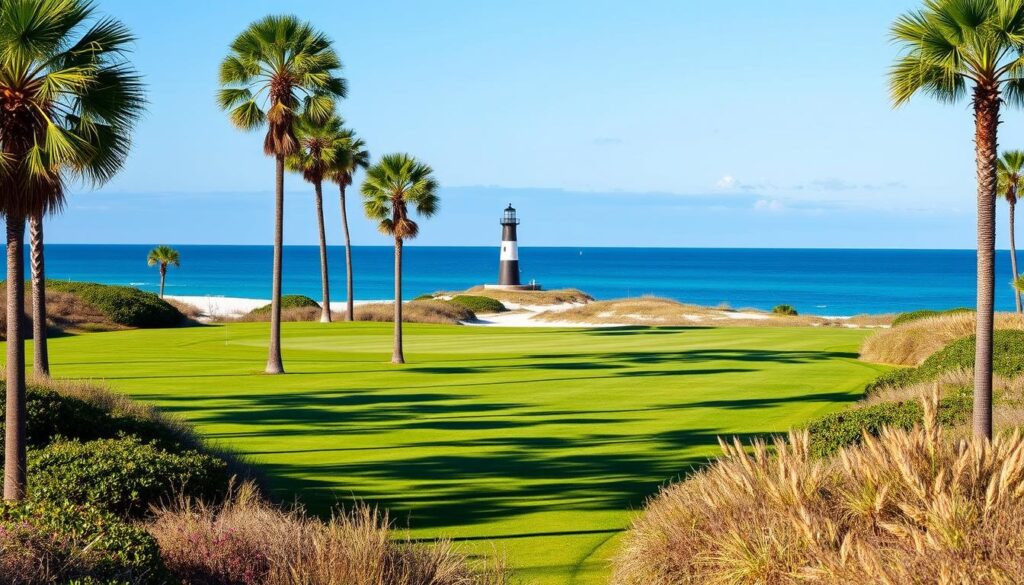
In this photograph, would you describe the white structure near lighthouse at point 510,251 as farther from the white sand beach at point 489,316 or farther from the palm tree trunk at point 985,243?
the palm tree trunk at point 985,243

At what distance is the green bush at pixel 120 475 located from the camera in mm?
11602

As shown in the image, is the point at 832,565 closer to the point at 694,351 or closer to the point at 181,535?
the point at 181,535

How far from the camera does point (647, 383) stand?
29172 mm

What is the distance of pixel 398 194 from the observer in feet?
119

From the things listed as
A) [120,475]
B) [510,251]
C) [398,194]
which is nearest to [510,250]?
[510,251]

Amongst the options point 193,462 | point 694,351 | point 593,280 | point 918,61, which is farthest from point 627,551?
point 593,280

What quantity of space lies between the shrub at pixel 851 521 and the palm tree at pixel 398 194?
26.4 m

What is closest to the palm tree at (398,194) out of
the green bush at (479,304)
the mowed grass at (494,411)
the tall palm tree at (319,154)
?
the mowed grass at (494,411)

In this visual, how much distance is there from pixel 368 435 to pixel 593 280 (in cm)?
16792

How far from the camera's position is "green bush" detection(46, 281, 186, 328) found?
49469mm

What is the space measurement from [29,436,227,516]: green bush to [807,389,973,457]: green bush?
823 cm

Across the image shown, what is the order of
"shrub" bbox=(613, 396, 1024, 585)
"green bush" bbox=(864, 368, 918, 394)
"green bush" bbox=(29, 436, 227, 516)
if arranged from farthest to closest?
1. "green bush" bbox=(864, 368, 918, 394)
2. "green bush" bbox=(29, 436, 227, 516)
3. "shrub" bbox=(613, 396, 1024, 585)

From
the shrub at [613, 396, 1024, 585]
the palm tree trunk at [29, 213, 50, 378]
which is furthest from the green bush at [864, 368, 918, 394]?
the palm tree trunk at [29, 213, 50, 378]

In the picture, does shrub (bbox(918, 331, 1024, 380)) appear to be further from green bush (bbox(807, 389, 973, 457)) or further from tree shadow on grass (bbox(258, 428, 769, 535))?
tree shadow on grass (bbox(258, 428, 769, 535))
